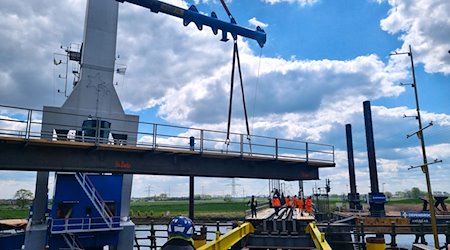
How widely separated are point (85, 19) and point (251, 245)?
19691mm

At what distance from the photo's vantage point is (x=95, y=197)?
Answer: 2242 centimetres

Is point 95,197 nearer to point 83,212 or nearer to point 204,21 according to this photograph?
point 83,212

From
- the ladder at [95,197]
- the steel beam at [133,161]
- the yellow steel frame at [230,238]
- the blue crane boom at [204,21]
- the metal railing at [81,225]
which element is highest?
the blue crane boom at [204,21]

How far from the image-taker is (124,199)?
24172mm

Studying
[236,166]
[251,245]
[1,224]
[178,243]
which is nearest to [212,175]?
[236,166]

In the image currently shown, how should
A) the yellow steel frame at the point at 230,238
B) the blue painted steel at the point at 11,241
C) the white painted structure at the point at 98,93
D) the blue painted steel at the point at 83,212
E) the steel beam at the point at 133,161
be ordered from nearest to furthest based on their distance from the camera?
1. the yellow steel frame at the point at 230,238
2. the steel beam at the point at 133,161
3. the blue painted steel at the point at 83,212
4. the white painted structure at the point at 98,93
5. the blue painted steel at the point at 11,241

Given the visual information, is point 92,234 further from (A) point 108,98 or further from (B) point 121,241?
(A) point 108,98

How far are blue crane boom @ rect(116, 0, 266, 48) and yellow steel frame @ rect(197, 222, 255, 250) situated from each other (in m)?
14.1

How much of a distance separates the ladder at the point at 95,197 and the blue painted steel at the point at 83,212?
10.4 inches

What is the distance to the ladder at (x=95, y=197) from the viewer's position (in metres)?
22.1

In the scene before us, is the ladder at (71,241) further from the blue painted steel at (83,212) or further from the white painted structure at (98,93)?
the white painted structure at (98,93)

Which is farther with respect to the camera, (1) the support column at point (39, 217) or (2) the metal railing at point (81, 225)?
(2) the metal railing at point (81, 225)

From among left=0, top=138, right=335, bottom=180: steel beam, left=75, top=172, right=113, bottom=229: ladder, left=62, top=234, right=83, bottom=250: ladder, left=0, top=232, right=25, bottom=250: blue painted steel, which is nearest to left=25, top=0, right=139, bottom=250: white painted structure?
left=75, top=172, right=113, bottom=229: ladder

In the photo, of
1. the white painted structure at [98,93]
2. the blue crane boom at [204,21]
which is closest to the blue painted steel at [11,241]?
the white painted structure at [98,93]
